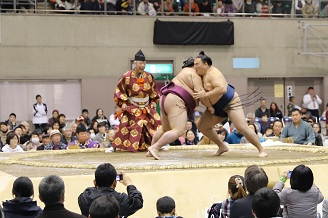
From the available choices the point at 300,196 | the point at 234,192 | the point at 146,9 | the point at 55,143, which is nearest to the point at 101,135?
the point at 55,143

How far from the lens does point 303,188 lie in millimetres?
3676

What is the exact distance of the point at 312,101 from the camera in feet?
44.2

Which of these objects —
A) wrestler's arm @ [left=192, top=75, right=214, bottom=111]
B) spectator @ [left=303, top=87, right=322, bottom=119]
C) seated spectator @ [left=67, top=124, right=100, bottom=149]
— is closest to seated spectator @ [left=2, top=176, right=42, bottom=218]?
wrestler's arm @ [left=192, top=75, right=214, bottom=111]

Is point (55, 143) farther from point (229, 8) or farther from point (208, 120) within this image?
point (229, 8)

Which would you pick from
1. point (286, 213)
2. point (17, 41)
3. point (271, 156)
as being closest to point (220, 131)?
point (271, 156)

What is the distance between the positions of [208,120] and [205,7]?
7.33 m

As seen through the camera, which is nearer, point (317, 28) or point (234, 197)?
point (234, 197)

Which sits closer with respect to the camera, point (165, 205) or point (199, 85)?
point (165, 205)

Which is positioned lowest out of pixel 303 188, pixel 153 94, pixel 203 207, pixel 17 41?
pixel 203 207

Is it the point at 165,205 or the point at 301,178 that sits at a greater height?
the point at 301,178

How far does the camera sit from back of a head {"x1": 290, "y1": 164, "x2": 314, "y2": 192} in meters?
3.63

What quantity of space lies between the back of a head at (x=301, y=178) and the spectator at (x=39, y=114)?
8781mm

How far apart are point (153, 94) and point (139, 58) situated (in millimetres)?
408

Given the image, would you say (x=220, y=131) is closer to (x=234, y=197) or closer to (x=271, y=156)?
(x=271, y=156)
